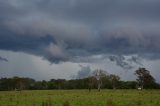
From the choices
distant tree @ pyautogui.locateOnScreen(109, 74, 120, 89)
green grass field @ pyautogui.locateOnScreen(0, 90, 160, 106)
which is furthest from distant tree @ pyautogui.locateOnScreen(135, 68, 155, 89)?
green grass field @ pyautogui.locateOnScreen(0, 90, 160, 106)

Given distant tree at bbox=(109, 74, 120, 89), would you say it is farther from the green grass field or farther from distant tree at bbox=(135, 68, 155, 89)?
the green grass field

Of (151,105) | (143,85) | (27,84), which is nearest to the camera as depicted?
(151,105)

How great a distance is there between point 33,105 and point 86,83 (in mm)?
153236

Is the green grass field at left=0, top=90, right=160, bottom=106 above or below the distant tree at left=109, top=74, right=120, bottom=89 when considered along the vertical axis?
below

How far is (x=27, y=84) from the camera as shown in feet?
654

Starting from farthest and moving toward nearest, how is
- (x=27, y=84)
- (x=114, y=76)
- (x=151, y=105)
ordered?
(x=27, y=84)
(x=114, y=76)
(x=151, y=105)

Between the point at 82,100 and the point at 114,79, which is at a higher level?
the point at 114,79

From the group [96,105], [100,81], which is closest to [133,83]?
[100,81]

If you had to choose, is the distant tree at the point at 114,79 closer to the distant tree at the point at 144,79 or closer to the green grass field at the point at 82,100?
the distant tree at the point at 144,79

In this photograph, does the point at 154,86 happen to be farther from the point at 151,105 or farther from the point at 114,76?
the point at 151,105

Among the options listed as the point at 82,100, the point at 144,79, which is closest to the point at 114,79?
the point at 144,79

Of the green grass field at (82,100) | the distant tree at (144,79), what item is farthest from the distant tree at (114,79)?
the green grass field at (82,100)

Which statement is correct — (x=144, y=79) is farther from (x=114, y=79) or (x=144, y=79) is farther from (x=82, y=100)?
(x=82, y=100)

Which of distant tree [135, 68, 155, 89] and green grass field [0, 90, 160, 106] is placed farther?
distant tree [135, 68, 155, 89]
